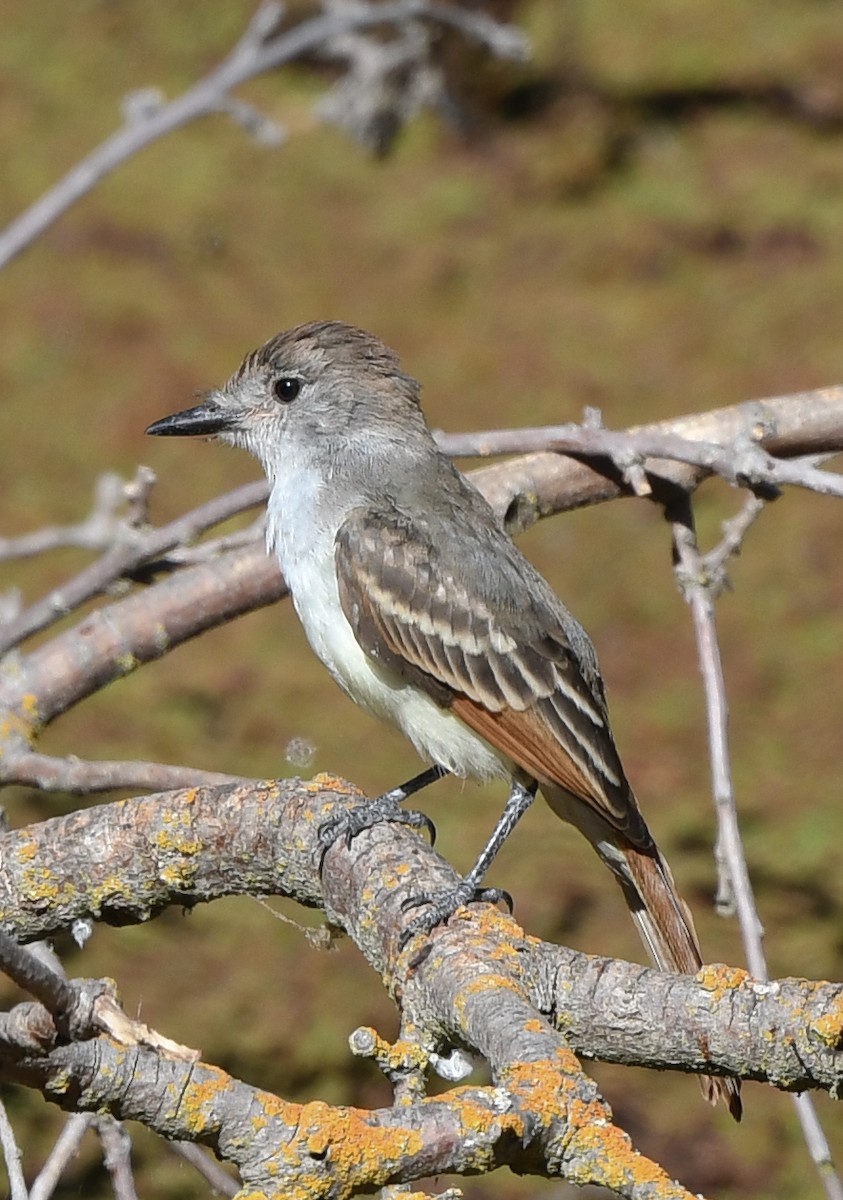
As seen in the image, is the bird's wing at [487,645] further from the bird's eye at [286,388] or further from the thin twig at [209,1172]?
the thin twig at [209,1172]

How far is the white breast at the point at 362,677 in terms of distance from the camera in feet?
13.9

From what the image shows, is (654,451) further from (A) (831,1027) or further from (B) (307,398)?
(A) (831,1027)

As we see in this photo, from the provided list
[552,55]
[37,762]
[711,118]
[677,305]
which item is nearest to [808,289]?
[677,305]

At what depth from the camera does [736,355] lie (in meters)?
8.24

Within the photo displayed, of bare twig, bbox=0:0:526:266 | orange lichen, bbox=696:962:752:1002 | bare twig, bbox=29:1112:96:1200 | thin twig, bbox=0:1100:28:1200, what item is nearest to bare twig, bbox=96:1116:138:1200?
bare twig, bbox=29:1112:96:1200

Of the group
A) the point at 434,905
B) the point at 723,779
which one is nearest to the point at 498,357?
the point at 723,779

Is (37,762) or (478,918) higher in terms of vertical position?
(37,762)

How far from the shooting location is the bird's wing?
4.02 meters

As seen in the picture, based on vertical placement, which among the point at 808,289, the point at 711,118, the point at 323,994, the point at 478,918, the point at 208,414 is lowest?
the point at 478,918

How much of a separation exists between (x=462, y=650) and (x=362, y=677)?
0.26m

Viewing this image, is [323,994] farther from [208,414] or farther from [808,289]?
[808,289]

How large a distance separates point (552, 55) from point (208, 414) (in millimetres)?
5436

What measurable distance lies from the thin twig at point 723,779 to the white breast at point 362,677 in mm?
→ 640

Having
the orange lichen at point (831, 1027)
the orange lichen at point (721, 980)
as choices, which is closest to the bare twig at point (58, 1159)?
the orange lichen at point (721, 980)
